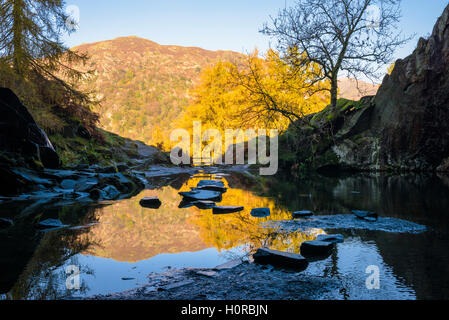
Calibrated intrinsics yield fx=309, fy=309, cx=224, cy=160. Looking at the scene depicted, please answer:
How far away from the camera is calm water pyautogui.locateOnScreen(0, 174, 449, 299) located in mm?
1902

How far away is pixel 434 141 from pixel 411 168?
1509mm

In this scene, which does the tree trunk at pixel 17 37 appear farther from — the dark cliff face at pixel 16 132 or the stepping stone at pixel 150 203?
the stepping stone at pixel 150 203

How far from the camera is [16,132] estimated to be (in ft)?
21.9

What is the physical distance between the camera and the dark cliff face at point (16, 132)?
643 cm

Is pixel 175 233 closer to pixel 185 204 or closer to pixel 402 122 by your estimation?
pixel 185 204

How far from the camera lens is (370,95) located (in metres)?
14.9

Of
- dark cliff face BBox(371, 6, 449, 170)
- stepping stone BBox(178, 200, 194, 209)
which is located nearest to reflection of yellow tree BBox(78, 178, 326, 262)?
stepping stone BBox(178, 200, 194, 209)

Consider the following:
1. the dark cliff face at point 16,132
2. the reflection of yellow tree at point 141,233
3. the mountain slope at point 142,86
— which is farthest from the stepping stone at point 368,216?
the mountain slope at point 142,86

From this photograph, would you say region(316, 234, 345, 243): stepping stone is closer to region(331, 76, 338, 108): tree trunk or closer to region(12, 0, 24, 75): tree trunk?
region(12, 0, 24, 75): tree trunk

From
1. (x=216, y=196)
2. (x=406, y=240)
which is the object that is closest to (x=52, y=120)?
(x=216, y=196)

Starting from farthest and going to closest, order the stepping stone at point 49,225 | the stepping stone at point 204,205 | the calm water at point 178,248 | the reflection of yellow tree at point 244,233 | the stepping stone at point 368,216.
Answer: the stepping stone at point 204,205, the stepping stone at point 368,216, the stepping stone at point 49,225, the reflection of yellow tree at point 244,233, the calm water at point 178,248

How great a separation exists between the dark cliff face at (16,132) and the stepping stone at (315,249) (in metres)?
6.25

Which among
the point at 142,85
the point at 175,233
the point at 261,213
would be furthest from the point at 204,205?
the point at 142,85
